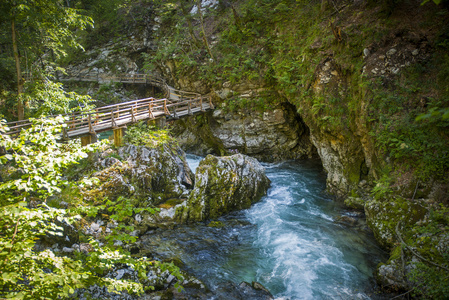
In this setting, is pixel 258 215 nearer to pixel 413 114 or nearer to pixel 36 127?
pixel 413 114

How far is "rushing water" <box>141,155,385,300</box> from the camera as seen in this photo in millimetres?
6267

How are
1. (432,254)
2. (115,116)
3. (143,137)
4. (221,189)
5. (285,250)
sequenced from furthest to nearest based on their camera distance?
(115,116), (143,137), (221,189), (285,250), (432,254)

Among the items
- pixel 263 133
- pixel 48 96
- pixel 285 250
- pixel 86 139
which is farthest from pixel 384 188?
pixel 86 139

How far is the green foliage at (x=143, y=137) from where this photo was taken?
10.9 meters

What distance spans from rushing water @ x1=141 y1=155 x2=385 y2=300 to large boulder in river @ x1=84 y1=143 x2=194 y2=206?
71.5 inches

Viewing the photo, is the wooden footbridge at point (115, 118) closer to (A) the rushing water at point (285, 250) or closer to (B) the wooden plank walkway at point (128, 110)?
(B) the wooden plank walkway at point (128, 110)

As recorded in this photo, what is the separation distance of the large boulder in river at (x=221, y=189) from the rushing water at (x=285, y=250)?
0.44m

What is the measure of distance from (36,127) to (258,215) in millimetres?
7920

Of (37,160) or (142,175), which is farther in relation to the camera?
(142,175)

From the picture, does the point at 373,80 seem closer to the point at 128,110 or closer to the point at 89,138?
the point at 128,110

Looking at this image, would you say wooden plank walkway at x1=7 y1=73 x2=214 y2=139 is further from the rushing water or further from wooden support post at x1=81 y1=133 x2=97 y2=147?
the rushing water

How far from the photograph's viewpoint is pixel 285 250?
7559mm

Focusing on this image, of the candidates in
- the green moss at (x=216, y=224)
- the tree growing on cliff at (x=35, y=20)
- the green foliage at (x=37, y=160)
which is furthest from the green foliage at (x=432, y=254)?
the tree growing on cliff at (x=35, y=20)

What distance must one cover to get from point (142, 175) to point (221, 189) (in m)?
3.24
